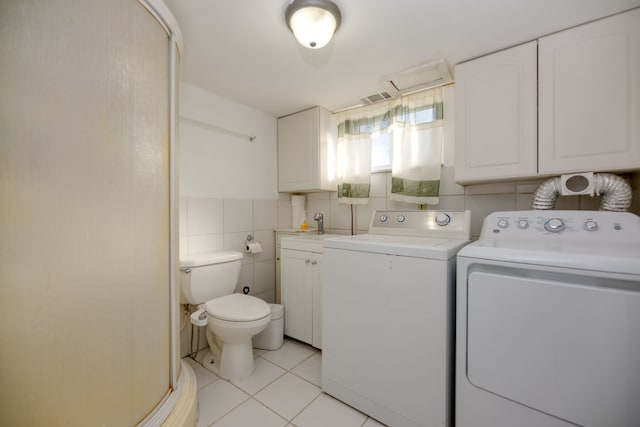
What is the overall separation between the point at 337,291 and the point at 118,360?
3.30 ft

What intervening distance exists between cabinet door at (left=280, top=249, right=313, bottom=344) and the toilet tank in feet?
1.36

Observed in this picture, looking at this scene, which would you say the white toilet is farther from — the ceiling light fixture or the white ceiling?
the ceiling light fixture

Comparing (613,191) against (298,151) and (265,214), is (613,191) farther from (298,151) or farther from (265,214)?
(265,214)

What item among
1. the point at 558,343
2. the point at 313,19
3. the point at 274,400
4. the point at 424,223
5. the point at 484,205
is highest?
the point at 313,19

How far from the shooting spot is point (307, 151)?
2.42 metres

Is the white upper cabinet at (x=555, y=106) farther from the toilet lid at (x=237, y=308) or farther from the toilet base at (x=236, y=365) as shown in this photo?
the toilet base at (x=236, y=365)

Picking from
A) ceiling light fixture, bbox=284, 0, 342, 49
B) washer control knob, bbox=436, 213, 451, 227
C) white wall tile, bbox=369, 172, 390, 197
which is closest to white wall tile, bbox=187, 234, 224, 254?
white wall tile, bbox=369, 172, 390, 197

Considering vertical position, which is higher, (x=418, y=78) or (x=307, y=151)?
(x=418, y=78)

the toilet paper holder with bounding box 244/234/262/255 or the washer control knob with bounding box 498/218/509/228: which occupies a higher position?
the washer control knob with bounding box 498/218/509/228

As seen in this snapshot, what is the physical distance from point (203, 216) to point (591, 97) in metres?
2.52

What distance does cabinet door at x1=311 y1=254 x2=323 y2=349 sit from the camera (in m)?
1.93

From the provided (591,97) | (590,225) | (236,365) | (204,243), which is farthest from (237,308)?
(591,97)

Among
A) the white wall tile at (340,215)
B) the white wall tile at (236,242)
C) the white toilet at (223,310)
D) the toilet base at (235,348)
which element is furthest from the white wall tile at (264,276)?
the white wall tile at (340,215)

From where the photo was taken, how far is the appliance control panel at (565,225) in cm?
113
